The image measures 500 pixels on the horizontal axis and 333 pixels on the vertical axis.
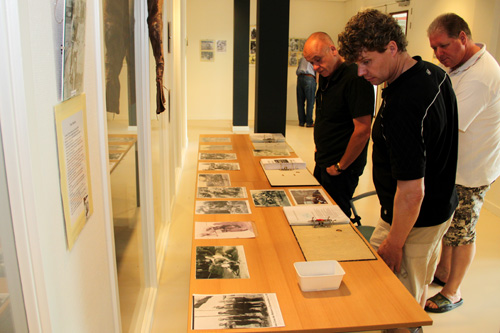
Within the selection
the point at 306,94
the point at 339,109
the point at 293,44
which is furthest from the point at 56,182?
the point at 293,44

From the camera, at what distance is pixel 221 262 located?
5.49 ft

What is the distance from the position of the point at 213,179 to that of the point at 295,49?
7.99 m

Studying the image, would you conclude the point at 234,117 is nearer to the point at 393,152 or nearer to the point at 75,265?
the point at 393,152

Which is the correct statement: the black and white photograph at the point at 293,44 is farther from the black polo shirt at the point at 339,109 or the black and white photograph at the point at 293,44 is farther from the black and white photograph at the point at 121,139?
the black and white photograph at the point at 121,139

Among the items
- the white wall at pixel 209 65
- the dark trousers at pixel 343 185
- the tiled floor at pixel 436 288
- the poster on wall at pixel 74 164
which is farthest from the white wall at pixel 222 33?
the poster on wall at pixel 74 164

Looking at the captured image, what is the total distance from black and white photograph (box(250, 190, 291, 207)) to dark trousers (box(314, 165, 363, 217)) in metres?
0.72

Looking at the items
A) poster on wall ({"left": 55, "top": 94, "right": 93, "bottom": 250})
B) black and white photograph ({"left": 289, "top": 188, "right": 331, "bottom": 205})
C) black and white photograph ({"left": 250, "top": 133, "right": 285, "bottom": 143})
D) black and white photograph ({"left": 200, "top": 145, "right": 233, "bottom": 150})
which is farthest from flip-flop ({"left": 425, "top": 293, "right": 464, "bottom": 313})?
poster on wall ({"left": 55, "top": 94, "right": 93, "bottom": 250})

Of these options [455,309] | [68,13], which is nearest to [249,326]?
[68,13]

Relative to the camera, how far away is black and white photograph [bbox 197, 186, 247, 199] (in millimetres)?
2338

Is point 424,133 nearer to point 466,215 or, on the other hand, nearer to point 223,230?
point 223,230

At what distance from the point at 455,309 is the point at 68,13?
2.94 m

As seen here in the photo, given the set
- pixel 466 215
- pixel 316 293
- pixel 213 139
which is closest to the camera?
pixel 316 293

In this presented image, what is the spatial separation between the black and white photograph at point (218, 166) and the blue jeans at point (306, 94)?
6.64 meters

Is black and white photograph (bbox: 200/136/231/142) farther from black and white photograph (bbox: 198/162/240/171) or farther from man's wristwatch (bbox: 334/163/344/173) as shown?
man's wristwatch (bbox: 334/163/344/173)
